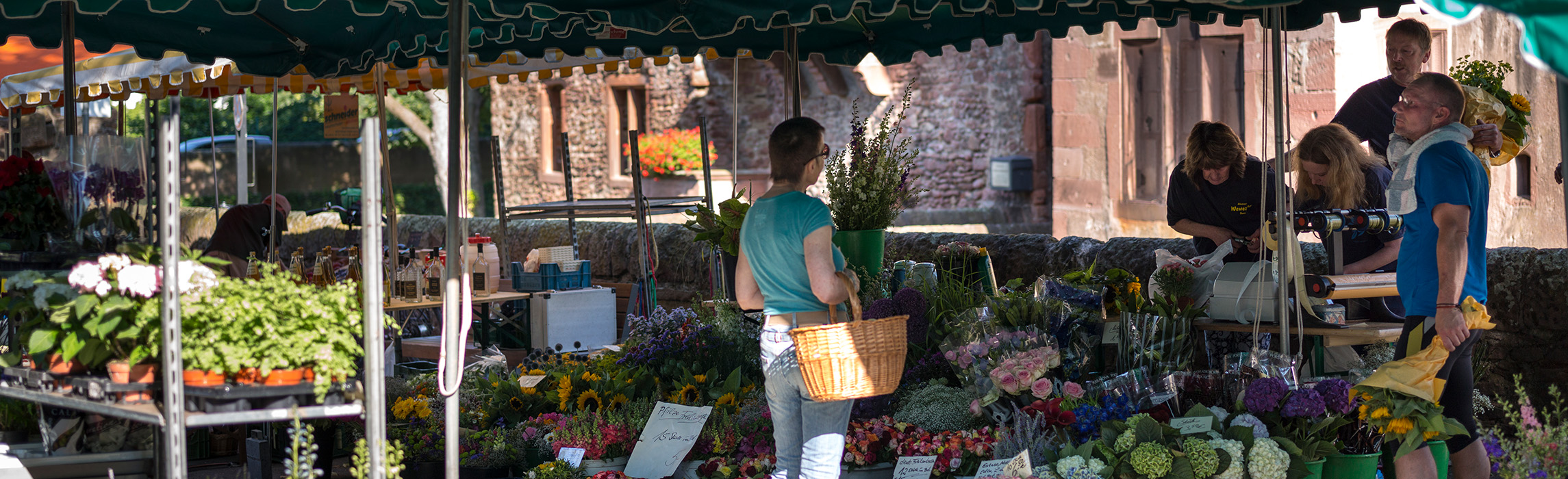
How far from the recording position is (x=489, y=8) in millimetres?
4090

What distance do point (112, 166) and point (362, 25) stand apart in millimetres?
2216

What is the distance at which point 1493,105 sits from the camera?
14.1 feet

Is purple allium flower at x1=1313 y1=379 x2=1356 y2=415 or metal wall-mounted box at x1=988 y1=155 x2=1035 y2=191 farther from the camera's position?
metal wall-mounted box at x1=988 y1=155 x2=1035 y2=191

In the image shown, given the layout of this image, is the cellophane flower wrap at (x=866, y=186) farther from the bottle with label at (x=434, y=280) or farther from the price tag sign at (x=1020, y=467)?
the bottle with label at (x=434, y=280)

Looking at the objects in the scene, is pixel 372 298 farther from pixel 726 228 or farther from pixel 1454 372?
pixel 1454 372

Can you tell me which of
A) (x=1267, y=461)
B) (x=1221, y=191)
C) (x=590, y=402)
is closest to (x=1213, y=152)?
(x=1221, y=191)

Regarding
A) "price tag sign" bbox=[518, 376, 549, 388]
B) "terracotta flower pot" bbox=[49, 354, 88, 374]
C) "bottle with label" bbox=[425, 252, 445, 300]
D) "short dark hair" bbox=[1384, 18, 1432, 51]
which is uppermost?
"short dark hair" bbox=[1384, 18, 1432, 51]

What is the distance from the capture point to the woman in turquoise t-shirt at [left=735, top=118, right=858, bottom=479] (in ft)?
10.1

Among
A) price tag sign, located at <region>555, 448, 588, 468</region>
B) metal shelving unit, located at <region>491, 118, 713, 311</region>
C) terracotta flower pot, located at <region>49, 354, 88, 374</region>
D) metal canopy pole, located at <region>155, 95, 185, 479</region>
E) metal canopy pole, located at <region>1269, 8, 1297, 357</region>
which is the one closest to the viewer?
metal canopy pole, located at <region>155, 95, 185, 479</region>

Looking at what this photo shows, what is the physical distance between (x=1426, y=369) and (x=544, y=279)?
471 cm

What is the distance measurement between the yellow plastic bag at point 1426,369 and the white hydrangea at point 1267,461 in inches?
13.1

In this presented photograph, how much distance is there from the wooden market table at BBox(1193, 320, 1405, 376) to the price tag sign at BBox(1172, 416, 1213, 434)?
0.63 meters

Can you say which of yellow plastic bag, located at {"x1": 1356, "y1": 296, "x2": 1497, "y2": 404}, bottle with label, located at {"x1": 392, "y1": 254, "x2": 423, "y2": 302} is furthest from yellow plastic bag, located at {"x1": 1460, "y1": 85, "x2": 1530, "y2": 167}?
bottle with label, located at {"x1": 392, "y1": 254, "x2": 423, "y2": 302}

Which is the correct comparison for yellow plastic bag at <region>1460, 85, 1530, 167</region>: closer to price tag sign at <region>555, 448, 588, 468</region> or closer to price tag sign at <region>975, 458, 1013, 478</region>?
price tag sign at <region>975, 458, 1013, 478</region>
